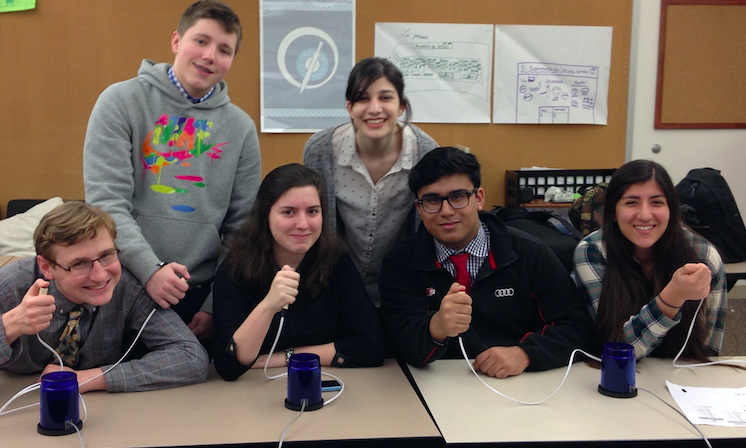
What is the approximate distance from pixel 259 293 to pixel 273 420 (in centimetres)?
48

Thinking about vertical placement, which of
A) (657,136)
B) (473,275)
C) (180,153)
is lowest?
(473,275)

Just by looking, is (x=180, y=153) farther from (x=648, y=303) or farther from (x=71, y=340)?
(x=648, y=303)

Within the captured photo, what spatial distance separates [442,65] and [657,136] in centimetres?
153

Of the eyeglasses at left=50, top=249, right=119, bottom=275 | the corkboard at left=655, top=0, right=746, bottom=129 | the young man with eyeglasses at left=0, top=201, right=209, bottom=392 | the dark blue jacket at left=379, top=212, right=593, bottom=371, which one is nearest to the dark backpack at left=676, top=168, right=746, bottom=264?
the corkboard at left=655, top=0, right=746, bottom=129

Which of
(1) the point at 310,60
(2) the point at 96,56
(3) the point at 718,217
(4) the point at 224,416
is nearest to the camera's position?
(4) the point at 224,416

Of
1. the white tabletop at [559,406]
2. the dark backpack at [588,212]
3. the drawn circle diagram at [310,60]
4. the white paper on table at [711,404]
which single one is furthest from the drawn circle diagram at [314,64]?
the white paper on table at [711,404]

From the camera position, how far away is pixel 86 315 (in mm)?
1518

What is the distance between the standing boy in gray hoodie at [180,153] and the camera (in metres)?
1.74

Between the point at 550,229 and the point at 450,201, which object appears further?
the point at 550,229

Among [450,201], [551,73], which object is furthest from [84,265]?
[551,73]

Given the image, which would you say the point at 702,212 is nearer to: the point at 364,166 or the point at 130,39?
the point at 364,166

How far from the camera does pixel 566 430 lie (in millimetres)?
1253

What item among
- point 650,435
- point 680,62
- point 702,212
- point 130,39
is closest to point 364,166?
point 650,435

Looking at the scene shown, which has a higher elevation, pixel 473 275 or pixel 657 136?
pixel 657 136
